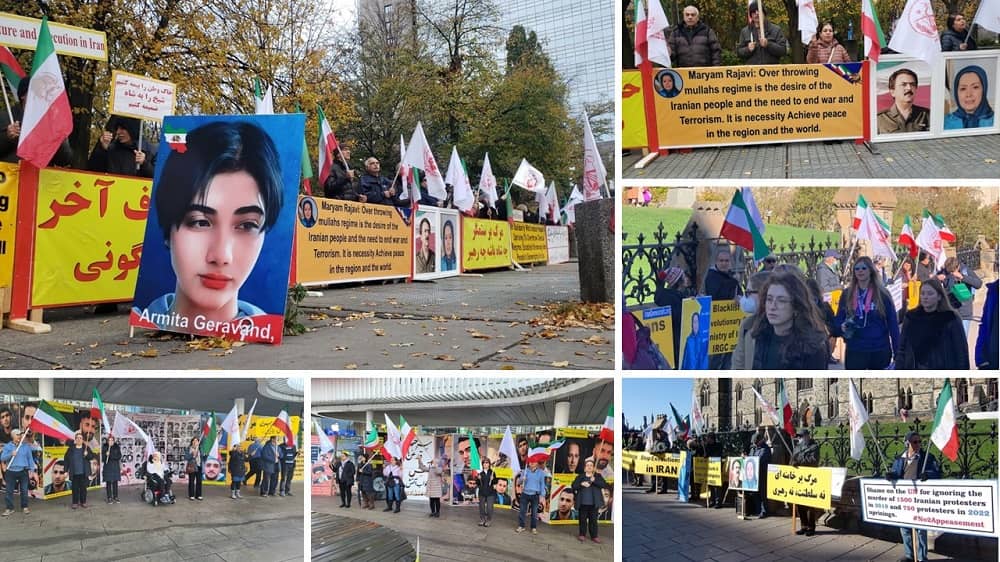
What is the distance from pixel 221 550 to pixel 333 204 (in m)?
5.05

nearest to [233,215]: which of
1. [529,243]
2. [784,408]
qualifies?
[784,408]

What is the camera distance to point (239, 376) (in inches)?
142

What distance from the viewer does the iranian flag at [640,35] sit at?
14.1 ft

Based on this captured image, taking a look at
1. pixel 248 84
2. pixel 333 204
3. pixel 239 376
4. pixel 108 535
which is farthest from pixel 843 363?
pixel 248 84

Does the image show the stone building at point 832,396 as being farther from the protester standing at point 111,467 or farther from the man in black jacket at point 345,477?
the protester standing at point 111,467

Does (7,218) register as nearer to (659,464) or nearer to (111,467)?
(111,467)

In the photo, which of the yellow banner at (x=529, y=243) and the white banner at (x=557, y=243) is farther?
the white banner at (x=557, y=243)

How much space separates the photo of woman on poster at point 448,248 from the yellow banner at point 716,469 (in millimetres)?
7175

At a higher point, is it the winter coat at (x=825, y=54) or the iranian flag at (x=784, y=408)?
the winter coat at (x=825, y=54)

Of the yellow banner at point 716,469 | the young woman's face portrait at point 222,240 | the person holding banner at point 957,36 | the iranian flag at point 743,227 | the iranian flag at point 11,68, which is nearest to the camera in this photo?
the iranian flag at point 743,227

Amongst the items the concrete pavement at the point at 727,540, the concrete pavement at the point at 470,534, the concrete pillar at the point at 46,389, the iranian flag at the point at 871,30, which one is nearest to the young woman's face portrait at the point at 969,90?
the iranian flag at the point at 871,30

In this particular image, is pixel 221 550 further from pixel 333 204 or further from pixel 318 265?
pixel 333 204

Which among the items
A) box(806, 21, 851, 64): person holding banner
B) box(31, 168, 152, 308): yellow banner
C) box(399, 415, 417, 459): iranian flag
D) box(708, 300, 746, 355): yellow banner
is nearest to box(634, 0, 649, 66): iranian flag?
box(806, 21, 851, 64): person holding banner

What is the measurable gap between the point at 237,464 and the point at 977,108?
513 centimetres
